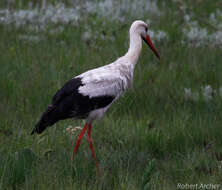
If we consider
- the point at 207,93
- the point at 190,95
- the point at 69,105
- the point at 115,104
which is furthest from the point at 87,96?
the point at 207,93

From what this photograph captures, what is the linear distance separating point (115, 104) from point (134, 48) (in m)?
0.88

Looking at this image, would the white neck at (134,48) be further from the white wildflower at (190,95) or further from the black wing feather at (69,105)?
the white wildflower at (190,95)

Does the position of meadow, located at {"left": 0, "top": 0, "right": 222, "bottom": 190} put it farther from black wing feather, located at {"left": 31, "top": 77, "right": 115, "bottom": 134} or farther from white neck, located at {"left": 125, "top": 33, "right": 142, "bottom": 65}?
white neck, located at {"left": 125, "top": 33, "right": 142, "bottom": 65}

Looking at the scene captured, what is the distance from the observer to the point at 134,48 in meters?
5.00

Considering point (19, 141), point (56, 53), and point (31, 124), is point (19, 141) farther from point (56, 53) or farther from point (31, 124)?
point (56, 53)

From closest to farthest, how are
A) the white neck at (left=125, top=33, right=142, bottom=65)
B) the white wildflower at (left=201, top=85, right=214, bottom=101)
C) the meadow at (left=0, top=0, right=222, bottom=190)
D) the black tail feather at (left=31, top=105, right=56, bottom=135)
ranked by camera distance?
1. the meadow at (left=0, top=0, right=222, bottom=190)
2. the black tail feather at (left=31, top=105, right=56, bottom=135)
3. the white neck at (left=125, top=33, right=142, bottom=65)
4. the white wildflower at (left=201, top=85, right=214, bottom=101)

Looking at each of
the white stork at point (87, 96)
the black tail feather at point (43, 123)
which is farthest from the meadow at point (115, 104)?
the white stork at point (87, 96)

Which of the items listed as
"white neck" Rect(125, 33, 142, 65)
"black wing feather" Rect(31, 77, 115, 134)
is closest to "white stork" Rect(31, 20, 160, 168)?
"black wing feather" Rect(31, 77, 115, 134)

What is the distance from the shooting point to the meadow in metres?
3.82

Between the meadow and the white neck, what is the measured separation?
673 millimetres

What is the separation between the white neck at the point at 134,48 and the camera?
4.95 meters

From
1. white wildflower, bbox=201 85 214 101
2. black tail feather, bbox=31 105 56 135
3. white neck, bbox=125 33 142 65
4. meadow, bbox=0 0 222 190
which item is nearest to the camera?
meadow, bbox=0 0 222 190

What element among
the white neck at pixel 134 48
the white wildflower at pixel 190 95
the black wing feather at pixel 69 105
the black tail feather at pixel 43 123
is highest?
the white neck at pixel 134 48

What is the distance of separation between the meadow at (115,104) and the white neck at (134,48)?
0.67m
